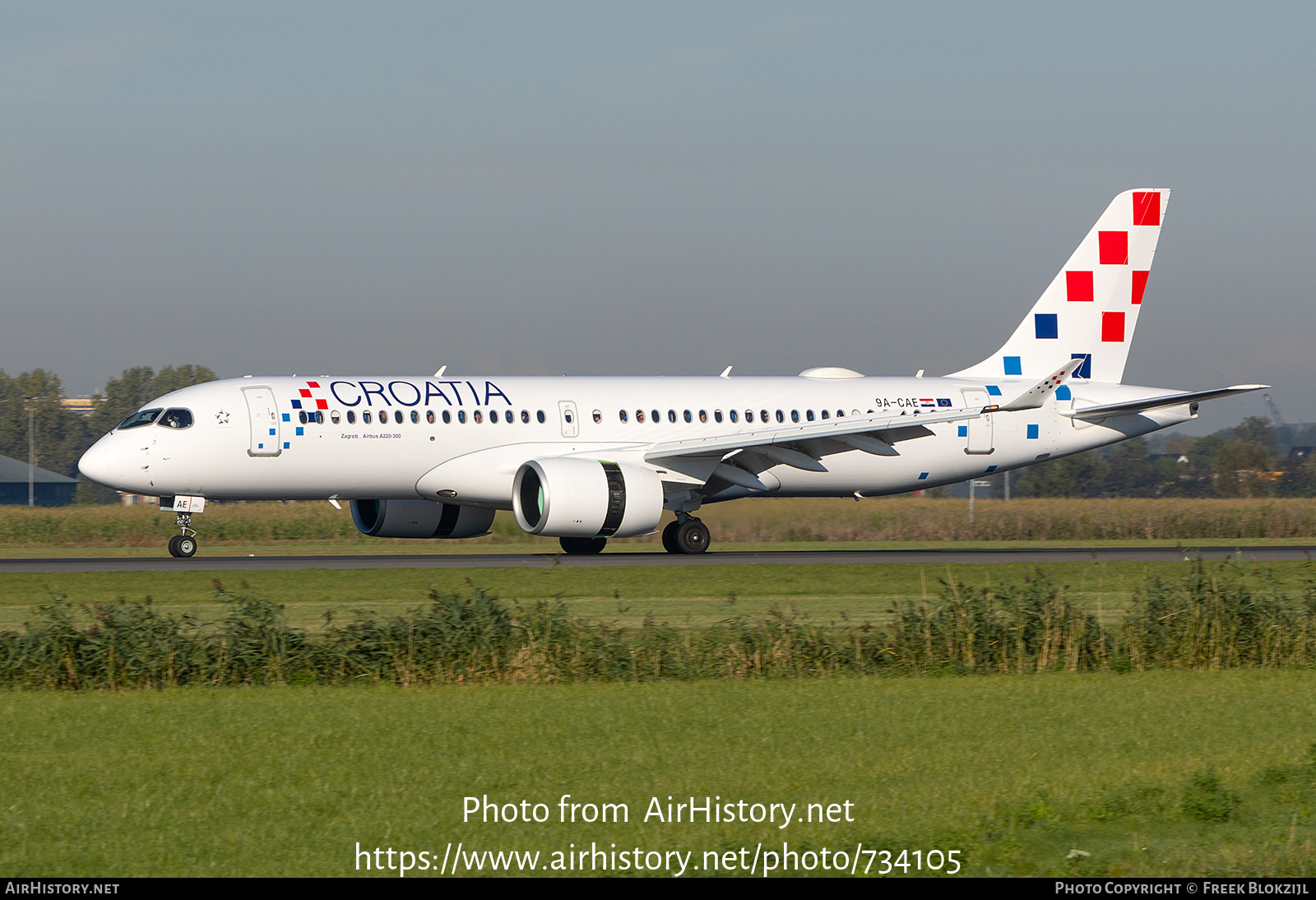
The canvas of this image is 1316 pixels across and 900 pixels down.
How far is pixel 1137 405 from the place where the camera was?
1355 inches

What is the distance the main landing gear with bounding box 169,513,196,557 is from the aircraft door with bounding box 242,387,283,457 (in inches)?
83.2

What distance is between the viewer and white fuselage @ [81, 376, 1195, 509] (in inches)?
1188

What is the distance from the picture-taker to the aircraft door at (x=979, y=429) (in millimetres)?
35188

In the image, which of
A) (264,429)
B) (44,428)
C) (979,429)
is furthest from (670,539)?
(44,428)

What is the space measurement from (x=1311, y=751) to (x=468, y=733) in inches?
243

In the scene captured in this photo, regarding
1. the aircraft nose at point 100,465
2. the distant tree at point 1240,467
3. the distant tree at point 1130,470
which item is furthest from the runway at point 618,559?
the distant tree at point 1130,470

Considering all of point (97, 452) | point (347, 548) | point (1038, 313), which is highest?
point (1038, 313)

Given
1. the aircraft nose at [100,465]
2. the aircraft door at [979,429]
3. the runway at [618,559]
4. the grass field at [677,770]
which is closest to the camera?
the grass field at [677,770]

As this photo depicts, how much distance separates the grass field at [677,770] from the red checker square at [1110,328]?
2436 centimetres

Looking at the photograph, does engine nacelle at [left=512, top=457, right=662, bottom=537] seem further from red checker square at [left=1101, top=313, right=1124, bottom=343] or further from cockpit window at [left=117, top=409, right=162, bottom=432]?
red checker square at [left=1101, top=313, right=1124, bottom=343]

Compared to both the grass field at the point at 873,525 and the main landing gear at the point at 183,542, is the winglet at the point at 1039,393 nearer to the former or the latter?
the grass field at the point at 873,525

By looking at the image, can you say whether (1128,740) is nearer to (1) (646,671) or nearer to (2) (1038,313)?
(1) (646,671)

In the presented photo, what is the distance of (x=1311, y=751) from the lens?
416 inches
